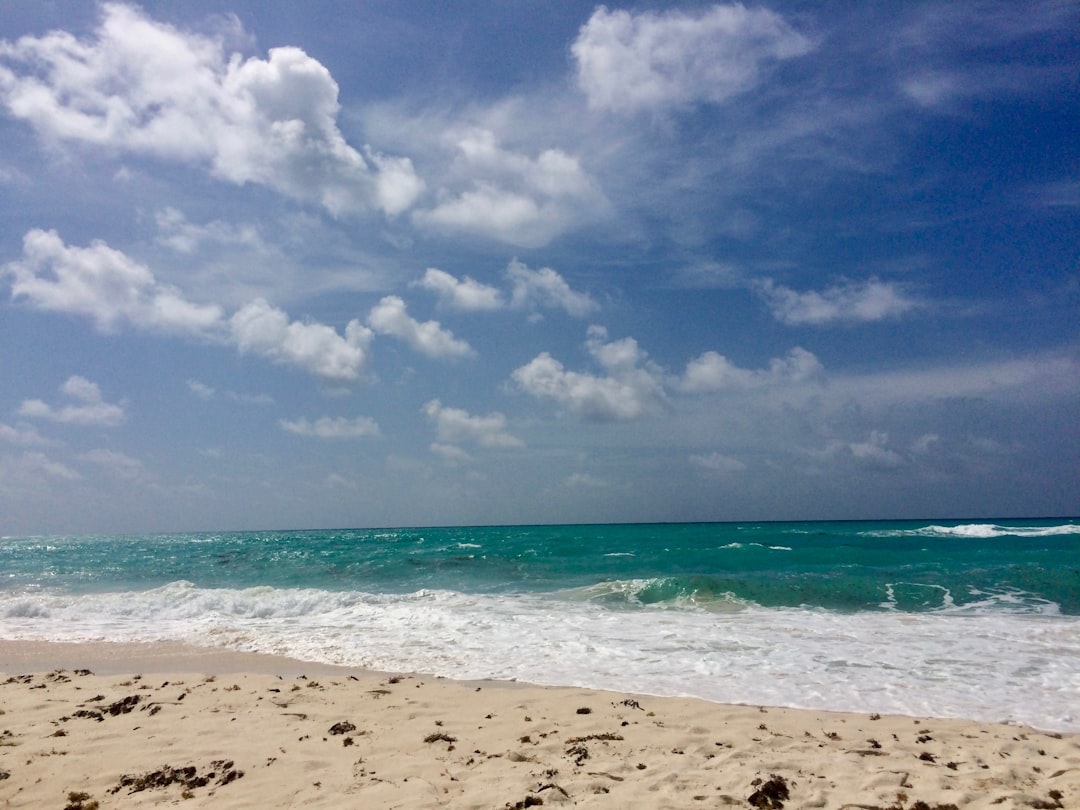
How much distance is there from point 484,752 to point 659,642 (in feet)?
19.3

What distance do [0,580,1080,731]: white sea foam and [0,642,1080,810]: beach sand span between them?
0.97 m

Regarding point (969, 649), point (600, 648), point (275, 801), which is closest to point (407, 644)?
point (600, 648)

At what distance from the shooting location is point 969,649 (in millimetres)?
10273

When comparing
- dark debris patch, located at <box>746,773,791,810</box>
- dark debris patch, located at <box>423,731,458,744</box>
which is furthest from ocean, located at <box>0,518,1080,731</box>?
dark debris patch, located at <box>746,773,791,810</box>

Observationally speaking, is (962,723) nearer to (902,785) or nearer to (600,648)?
A: (902,785)

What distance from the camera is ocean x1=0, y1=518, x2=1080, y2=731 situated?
834 cm

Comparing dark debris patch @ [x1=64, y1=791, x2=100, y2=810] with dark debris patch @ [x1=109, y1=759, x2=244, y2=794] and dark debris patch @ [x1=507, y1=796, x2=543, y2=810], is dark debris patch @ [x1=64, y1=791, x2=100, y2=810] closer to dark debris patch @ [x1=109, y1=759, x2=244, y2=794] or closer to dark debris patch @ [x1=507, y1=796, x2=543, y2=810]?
dark debris patch @ [x1=109, y1=759, x2=244, y2=794]

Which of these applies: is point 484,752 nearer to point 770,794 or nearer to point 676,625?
point 770,794

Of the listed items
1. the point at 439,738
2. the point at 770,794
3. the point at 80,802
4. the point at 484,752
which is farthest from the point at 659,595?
the point at 80,802

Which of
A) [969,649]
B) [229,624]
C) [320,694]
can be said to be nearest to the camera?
[320,694]

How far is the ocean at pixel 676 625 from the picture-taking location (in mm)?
8344

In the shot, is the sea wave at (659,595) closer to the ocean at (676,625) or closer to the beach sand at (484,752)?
the ocean at (676,625)

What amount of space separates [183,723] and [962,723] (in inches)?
322

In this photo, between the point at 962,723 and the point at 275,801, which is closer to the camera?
the point at 275,801
